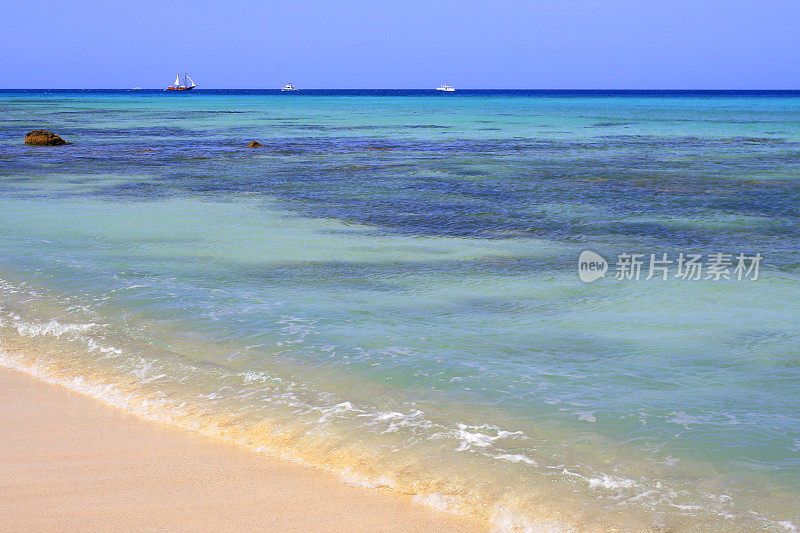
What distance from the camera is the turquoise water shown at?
4859mm

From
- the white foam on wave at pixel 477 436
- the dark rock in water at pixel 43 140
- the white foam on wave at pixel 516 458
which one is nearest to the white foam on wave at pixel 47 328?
the white foam on wave at pixel 477 436

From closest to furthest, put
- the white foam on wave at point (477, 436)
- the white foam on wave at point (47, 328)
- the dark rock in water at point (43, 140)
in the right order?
the white foam on wave at point (477, 436), the white foam on wave at point (47, 328), the dark rock in water at point (43, 140)

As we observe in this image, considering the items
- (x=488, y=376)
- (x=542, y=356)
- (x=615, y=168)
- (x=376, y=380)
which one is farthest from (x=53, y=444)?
(x=615, y=168)

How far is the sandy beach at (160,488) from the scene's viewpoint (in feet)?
13.9

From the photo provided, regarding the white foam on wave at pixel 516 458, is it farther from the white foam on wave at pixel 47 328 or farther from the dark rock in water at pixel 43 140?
the dark rock in water at pixel 43 140

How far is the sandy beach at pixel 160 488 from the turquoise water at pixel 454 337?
224 millimetres

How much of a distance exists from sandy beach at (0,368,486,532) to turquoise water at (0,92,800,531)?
0.73 ft

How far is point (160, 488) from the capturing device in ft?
15.1

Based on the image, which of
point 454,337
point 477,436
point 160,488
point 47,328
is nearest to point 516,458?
point 477,436

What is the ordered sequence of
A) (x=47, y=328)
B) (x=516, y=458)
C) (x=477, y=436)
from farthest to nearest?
(x=47, y=328)
(x=477, y=436)
(x=516, y=458)

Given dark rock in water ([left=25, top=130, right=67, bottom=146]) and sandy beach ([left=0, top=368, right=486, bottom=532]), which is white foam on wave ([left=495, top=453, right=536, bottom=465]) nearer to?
sandy beach ([left=0, top=368, right=486, bottom=532])

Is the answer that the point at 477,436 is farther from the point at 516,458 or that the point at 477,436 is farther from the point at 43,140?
the point at 43,140

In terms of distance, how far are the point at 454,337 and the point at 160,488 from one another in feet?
11.1

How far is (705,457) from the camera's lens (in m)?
5.06
